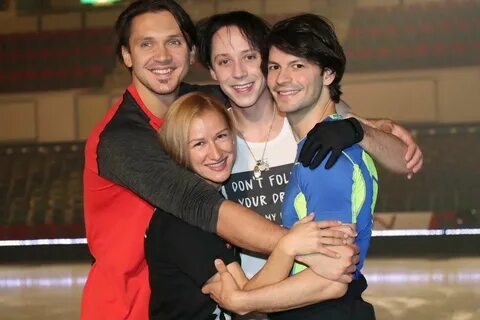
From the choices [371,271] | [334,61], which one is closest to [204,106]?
[334,61]

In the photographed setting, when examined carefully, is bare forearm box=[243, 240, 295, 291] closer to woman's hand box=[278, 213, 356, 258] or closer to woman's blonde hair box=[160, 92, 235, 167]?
woman's hand box=[278, 213, 356, 258]

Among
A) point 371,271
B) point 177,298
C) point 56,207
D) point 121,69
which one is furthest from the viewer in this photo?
point 121,69

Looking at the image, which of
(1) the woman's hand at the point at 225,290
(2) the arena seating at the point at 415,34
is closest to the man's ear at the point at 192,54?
(1) the woman's hand at the point at 225,290

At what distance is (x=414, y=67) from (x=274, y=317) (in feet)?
23.1

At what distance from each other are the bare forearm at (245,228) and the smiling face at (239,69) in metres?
0.60

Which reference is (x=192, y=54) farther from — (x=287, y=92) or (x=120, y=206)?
(x=287, y=92)

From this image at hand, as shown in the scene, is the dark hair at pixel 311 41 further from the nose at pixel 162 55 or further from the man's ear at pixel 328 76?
the nose at pixel 162 55

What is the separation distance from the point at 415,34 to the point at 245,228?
23.7 ft

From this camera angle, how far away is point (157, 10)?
8.32ft

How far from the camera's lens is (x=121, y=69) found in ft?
30.1

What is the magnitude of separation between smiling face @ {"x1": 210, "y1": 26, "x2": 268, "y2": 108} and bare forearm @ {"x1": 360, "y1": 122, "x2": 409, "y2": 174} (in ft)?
1.28

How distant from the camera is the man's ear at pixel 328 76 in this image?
202 centimetres

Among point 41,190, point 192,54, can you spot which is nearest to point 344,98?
point 41,190

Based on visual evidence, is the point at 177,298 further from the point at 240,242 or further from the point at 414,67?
the point at 414,67
